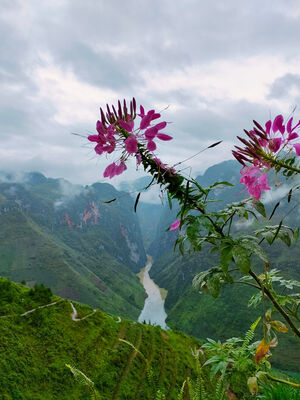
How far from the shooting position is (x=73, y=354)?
15.4 meters

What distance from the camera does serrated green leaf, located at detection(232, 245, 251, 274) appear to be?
5.54 ft

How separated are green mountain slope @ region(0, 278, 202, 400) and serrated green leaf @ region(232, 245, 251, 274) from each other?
12.1 metres

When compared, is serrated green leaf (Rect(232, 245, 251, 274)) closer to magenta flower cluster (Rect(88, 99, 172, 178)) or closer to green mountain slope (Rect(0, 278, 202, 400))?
magenta flower cluster (Rect(88, 99, 172, 178))

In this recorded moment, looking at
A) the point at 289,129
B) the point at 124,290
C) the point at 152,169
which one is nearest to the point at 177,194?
the point at 152,169

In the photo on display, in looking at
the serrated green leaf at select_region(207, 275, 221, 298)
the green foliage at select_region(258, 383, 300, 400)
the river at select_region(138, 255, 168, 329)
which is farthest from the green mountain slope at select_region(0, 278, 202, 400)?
the river at select_region(138, 255, 168, 329)

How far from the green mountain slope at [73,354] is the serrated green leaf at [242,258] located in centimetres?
1205

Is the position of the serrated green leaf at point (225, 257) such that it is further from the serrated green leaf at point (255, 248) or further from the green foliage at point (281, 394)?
the green foliage at point (281, 394)

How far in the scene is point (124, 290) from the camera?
182 metres

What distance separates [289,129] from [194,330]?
142 m

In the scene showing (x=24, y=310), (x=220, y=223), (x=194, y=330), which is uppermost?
(x=220, y=223)

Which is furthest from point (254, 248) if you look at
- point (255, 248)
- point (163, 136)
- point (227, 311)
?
point (227, 311)

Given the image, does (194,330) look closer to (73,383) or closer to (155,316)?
(155,316)

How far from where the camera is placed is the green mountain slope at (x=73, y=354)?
40.5ft

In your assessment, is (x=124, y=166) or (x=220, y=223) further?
(x=220, y=223)
